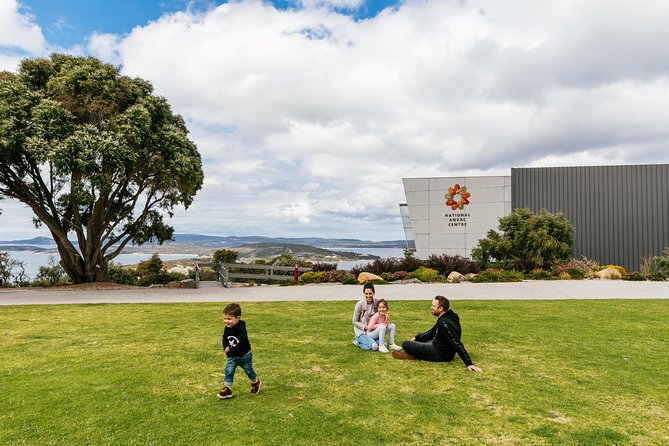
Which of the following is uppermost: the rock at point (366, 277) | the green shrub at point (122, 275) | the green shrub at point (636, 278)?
the green shrub at point (636, 278)

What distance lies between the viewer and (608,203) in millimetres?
26688

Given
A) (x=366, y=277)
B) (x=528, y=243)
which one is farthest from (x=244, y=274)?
(x=528, y=243)

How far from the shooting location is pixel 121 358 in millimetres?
6316

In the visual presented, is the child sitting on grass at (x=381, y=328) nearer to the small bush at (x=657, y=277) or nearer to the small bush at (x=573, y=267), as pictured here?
the small bush at (x=573, y=267)

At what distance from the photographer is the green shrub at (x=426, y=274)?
1933 centimetres

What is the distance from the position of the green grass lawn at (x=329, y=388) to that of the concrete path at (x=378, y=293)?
5.22 meters

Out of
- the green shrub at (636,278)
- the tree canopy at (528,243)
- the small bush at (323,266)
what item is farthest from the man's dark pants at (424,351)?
the green shrub at (636,278)

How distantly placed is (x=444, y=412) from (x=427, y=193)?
25611 mm

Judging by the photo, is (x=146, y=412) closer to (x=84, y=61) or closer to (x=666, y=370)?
(x=666, y=370)

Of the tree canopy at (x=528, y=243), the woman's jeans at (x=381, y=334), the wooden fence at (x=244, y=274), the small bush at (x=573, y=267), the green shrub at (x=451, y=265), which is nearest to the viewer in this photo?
the woman's jeans at (x=381, y=334)

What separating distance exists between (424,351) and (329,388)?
5.69ft

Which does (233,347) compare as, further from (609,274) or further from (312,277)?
(609,274)

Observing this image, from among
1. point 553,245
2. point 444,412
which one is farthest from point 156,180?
point 553,245

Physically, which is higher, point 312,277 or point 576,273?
point 576,273
